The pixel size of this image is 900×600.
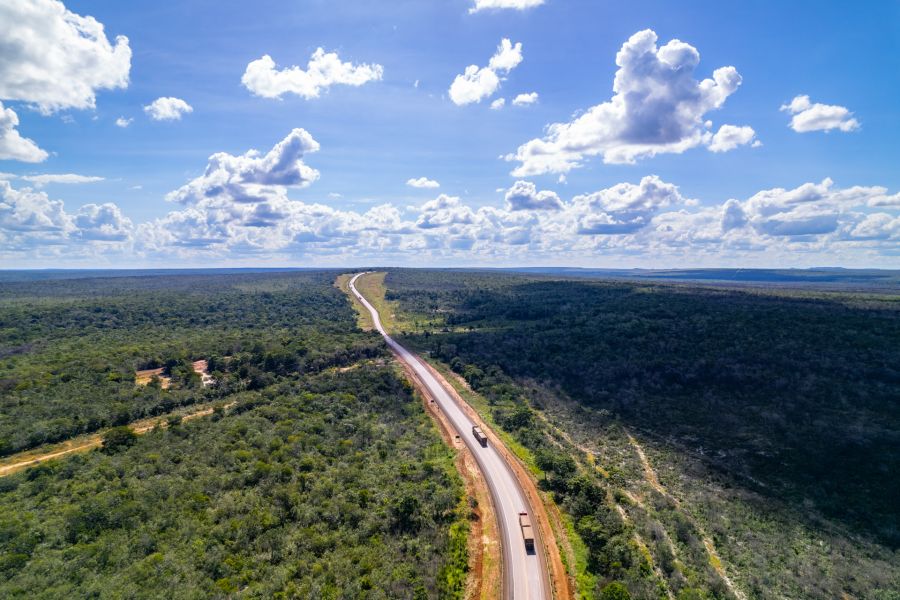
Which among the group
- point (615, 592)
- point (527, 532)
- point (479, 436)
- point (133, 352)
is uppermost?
point (133, 352)

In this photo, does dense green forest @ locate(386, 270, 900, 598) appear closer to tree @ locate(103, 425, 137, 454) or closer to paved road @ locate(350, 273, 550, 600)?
paved road @ locate(350, 273, 550, 600)

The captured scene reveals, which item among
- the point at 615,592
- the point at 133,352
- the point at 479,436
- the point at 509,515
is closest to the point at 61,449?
the point at 133,352

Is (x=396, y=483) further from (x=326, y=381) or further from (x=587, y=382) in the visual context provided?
(x=587, y=382)

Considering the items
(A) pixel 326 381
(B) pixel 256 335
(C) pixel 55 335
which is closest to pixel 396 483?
(A) pixel 326 381

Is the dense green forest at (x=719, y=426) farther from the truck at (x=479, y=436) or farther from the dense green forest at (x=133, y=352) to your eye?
the dense green forest at (x=133, y=352)

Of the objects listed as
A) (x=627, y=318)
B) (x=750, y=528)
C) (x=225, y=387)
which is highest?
(x=627, y=318)

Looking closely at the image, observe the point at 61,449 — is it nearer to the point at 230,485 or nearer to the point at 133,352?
the point at 230,485
